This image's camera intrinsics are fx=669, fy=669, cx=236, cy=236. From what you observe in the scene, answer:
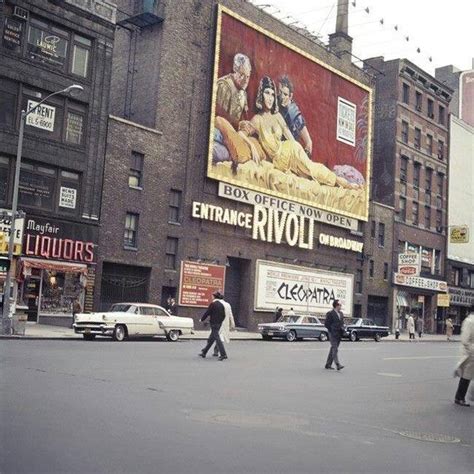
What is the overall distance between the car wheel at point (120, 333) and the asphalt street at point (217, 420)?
29.7ft

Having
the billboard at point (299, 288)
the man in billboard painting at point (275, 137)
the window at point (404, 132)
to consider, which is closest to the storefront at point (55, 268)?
the billboard at point (299, 288)

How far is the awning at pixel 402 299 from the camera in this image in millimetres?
58037

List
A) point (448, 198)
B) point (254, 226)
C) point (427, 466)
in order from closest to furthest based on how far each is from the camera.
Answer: point (427, 466) → point (254, 226) → point (448, 198)

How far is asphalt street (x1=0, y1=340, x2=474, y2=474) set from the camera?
662 centimetres

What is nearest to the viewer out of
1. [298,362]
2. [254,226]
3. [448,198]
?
[298,362]

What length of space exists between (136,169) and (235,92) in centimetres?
908

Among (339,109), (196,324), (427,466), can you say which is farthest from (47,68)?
(427,466)

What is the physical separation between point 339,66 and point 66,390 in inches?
1792

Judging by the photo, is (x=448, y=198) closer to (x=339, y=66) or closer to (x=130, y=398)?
(x=339, y=66)

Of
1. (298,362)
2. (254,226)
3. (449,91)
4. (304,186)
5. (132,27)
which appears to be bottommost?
(298,362)

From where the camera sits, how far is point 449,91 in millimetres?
66062

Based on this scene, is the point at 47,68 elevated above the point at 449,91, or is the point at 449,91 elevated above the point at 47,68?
the point at 449,91

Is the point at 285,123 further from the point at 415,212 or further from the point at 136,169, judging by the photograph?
the point at 415,212

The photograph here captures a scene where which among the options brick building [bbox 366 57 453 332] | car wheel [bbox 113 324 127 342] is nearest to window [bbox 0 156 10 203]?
car wheel [bbox 113 324 127 342]
